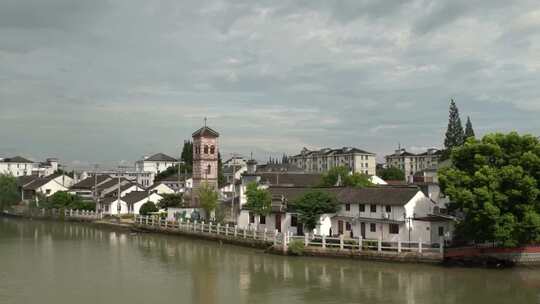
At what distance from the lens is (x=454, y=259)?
110 ft

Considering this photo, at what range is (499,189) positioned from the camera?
1265 inches

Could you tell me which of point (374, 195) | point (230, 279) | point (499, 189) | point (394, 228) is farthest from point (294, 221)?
point (499, 189)

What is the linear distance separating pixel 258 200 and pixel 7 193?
5095cm

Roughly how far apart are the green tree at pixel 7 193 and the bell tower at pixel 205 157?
3606cm

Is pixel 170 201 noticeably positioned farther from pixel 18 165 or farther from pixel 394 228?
pixel 18 165

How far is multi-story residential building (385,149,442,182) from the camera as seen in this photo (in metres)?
137

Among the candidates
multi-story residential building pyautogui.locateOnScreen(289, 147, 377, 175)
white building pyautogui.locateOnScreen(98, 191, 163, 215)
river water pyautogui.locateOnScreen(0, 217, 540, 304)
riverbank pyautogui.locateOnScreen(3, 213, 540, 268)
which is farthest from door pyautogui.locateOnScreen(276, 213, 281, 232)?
multi-story residential building pyautogui.locateOnScreen(289, 147, 377, 175)

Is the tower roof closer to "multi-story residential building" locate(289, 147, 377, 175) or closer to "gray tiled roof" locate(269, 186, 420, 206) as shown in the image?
"gray tiled roof" locate(269, 186, 420, 206)

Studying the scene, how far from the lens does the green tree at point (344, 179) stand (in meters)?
53.4

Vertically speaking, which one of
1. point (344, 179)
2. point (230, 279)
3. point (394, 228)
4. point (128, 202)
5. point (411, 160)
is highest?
point (411, 160)

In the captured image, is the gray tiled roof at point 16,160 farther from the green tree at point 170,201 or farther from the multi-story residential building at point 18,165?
the green tree at point 170,201

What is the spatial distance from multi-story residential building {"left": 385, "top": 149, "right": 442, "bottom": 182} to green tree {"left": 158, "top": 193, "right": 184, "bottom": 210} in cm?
8320

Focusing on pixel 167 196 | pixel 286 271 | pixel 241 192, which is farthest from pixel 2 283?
pixel 167 196

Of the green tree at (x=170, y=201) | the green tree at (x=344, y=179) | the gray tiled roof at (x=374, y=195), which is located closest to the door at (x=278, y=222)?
the gray tiled roof at (x=374, y=195)
